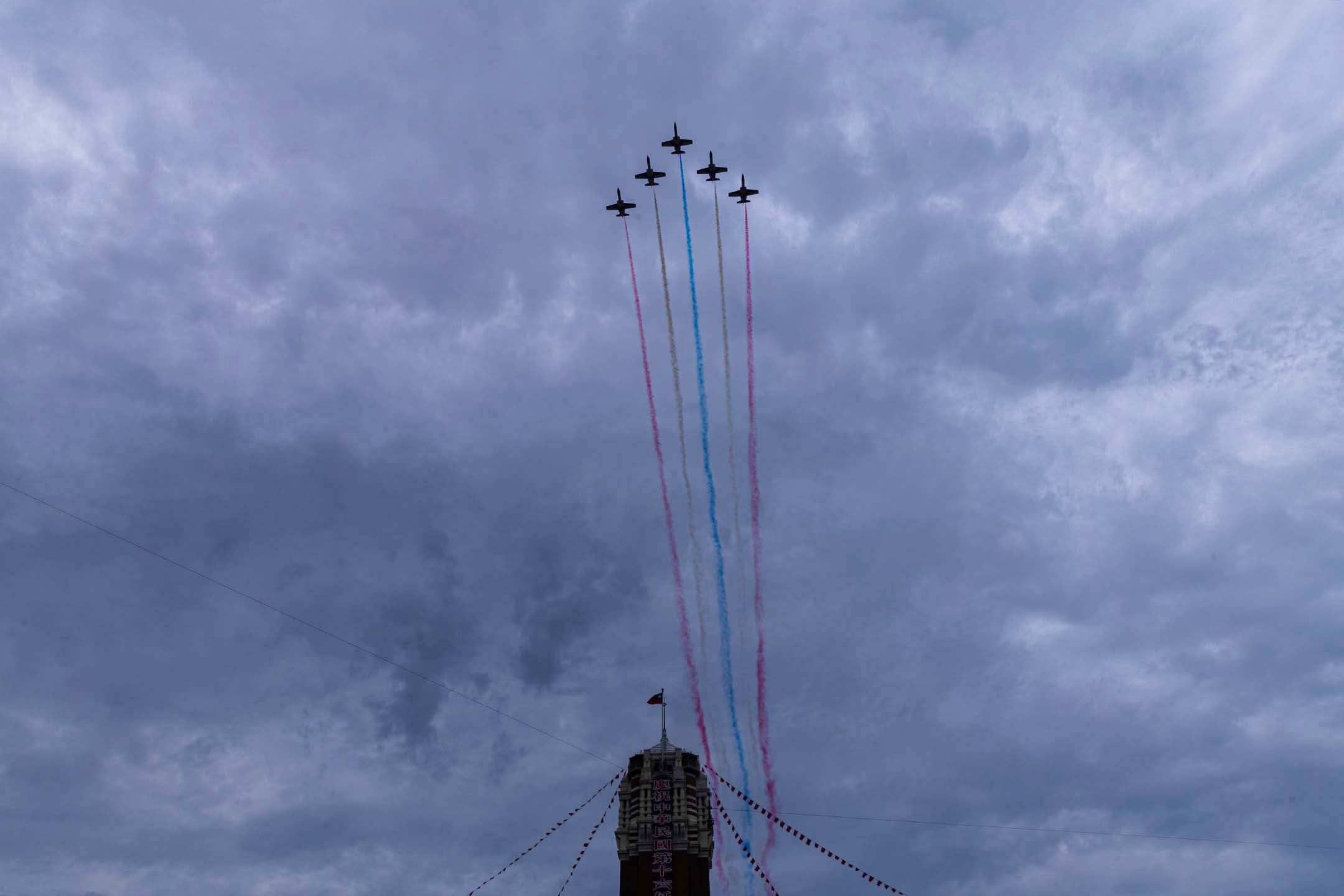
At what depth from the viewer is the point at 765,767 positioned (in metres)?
176

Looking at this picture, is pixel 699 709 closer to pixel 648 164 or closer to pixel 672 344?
pixel 672 344

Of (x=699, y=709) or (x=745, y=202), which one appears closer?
(x=699, y=709)

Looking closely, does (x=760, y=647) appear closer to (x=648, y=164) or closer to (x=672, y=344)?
(x=672, y=344)

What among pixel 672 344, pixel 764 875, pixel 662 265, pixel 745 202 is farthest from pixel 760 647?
pixel 745 202

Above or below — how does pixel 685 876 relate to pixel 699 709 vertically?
below

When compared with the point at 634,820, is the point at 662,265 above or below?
above

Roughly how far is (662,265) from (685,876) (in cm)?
10008

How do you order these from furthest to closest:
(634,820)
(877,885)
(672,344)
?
(634,820) → (672,344) → (877,885)

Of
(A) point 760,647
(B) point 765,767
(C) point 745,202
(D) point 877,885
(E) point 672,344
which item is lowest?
(D) point 877,885

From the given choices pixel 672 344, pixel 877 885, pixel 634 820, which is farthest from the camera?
pixel 634 820

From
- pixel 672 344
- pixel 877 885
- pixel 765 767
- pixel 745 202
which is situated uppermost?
pixel 745 202

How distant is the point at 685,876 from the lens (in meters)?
191

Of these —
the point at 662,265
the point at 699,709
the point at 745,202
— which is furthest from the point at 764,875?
the point at 745,202

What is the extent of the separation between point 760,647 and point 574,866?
4653 cm
